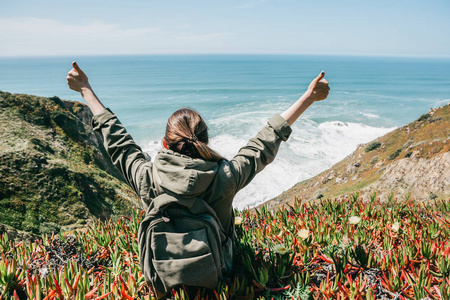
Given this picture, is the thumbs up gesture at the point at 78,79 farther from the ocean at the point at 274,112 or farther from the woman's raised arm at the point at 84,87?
the ocean at the point at 274,112

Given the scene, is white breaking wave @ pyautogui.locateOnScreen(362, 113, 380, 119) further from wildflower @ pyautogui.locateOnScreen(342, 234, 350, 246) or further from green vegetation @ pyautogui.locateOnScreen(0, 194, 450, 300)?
wildflower @ pyautogui.locateOnScreen(342, 234, 350, 246)

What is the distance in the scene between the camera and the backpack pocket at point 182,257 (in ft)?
6.00

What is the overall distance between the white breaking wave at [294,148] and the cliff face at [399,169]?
4.56 m

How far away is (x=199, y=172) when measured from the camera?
1771 mm

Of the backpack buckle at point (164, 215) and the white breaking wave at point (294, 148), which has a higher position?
the backpack buckle at point (164, 215)

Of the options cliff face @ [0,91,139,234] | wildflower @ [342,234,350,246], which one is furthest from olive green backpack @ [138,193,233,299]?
cliff face @ [0,91,139,234]

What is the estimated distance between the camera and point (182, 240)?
6.00 feet

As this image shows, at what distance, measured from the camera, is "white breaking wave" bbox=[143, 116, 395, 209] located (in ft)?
79.3

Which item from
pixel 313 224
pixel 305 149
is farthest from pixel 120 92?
pixel 313 224

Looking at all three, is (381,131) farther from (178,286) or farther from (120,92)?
(120,92)

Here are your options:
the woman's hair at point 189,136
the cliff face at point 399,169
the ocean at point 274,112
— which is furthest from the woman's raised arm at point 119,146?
the ocean at point 274,112

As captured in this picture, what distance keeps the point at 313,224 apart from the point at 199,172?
1.96m

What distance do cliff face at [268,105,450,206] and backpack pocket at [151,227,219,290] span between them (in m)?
5.46

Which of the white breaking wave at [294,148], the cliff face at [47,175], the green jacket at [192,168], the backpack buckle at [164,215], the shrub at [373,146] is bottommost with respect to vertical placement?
the white breaking wave at [294,148]
